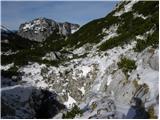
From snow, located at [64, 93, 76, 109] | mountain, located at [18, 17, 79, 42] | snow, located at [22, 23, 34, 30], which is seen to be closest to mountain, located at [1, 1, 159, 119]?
snow, located at [64, 93, 76, 109]

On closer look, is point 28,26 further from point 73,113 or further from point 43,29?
point 73,113

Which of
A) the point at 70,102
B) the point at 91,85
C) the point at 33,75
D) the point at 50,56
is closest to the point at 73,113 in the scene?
the point at 91,85

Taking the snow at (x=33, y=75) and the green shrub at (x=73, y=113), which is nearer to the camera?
the green shrub at (x=73, y=113)

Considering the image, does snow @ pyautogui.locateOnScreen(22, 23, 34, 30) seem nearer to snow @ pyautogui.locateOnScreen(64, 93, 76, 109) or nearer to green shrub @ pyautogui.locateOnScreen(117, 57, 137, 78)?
snow @ pyautogui.locateOnScreen(64, 93, 76, 109)

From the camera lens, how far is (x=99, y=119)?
11.4m

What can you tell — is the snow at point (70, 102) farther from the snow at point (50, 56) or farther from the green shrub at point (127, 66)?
the snow at point (50, 56)

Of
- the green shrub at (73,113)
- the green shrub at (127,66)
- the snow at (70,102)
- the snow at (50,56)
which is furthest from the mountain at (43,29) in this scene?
→ the green shrub at (73,113)

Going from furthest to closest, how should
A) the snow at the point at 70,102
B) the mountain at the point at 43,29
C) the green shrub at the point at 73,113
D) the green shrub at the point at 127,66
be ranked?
the mountain at the point at 43,29
the snow at the point at 70,102
the green shrub at the point at 127,66
the green shrub at the point at 73,113

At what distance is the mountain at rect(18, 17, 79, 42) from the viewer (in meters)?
163

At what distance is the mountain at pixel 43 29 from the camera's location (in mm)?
162750

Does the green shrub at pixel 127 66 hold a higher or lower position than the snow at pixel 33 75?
lower

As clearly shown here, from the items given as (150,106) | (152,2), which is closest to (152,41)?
(150,106)

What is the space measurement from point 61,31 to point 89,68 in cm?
13676

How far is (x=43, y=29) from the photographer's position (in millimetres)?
163000
